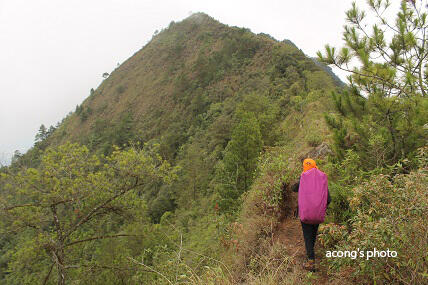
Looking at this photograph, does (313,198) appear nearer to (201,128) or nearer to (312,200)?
(312,200)

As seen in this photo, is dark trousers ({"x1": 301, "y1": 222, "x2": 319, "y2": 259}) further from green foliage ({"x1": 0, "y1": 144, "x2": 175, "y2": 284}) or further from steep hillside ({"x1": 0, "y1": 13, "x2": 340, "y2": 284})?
green foliage ({"x1": 0, "y1": 144, "x2": 175, "y2": 284})

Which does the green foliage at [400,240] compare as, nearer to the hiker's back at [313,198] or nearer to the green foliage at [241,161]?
the hiker's back at [313,198]

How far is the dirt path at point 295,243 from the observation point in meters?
2.91

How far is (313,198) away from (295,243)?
135 cm

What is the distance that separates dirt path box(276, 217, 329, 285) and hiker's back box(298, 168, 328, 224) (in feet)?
1.58

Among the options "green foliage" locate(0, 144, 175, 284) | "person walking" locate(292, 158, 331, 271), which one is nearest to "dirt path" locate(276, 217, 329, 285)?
"person walking" locate(292, 158, 331, 271)

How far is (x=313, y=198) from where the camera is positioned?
9.36ft

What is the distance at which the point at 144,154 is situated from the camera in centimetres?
743

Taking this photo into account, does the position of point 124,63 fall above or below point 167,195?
above

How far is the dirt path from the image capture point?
291 cm

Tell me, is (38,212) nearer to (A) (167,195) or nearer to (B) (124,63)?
(A) (167,195)

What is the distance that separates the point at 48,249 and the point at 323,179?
7.19 m

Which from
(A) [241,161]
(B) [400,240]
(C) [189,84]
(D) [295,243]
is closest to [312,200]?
(B) [400,240]

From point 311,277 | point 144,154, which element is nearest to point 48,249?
point 144,154
